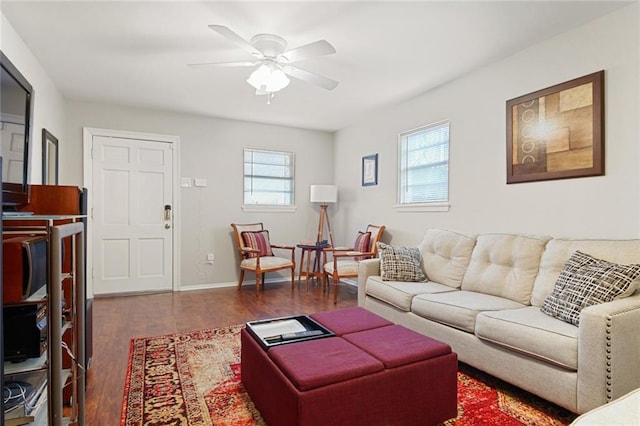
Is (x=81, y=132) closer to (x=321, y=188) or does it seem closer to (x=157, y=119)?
(x=157, y=119)

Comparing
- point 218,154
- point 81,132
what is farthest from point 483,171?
point 81,132

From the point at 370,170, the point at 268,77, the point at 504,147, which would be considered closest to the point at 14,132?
the point at 268,77

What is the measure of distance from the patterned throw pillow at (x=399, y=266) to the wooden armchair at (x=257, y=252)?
1.78 meters

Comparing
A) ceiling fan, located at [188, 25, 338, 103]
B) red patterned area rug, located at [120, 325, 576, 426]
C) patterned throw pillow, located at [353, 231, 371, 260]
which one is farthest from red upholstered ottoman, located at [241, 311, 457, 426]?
patterned throw pillow, located at [353, 231, 371, 260]

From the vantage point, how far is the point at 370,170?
4.95 meters

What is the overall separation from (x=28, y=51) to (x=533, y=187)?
14.1 ft

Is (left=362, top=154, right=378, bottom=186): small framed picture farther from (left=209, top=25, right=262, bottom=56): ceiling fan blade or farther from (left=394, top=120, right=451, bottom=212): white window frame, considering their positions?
(left=209, top=25, right=262, bottom=56): ceiling fan blade

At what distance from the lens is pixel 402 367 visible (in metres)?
1.61

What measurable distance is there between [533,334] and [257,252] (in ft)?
10.7

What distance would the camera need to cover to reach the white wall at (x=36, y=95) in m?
2.50

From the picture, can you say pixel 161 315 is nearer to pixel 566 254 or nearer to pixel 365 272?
pixel 365 272

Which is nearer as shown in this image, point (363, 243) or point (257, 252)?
point (257, 252)

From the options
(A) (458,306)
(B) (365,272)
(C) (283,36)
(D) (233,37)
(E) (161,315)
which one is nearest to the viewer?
(D) (233,37)

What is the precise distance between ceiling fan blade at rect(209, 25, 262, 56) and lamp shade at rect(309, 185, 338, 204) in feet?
8.51
